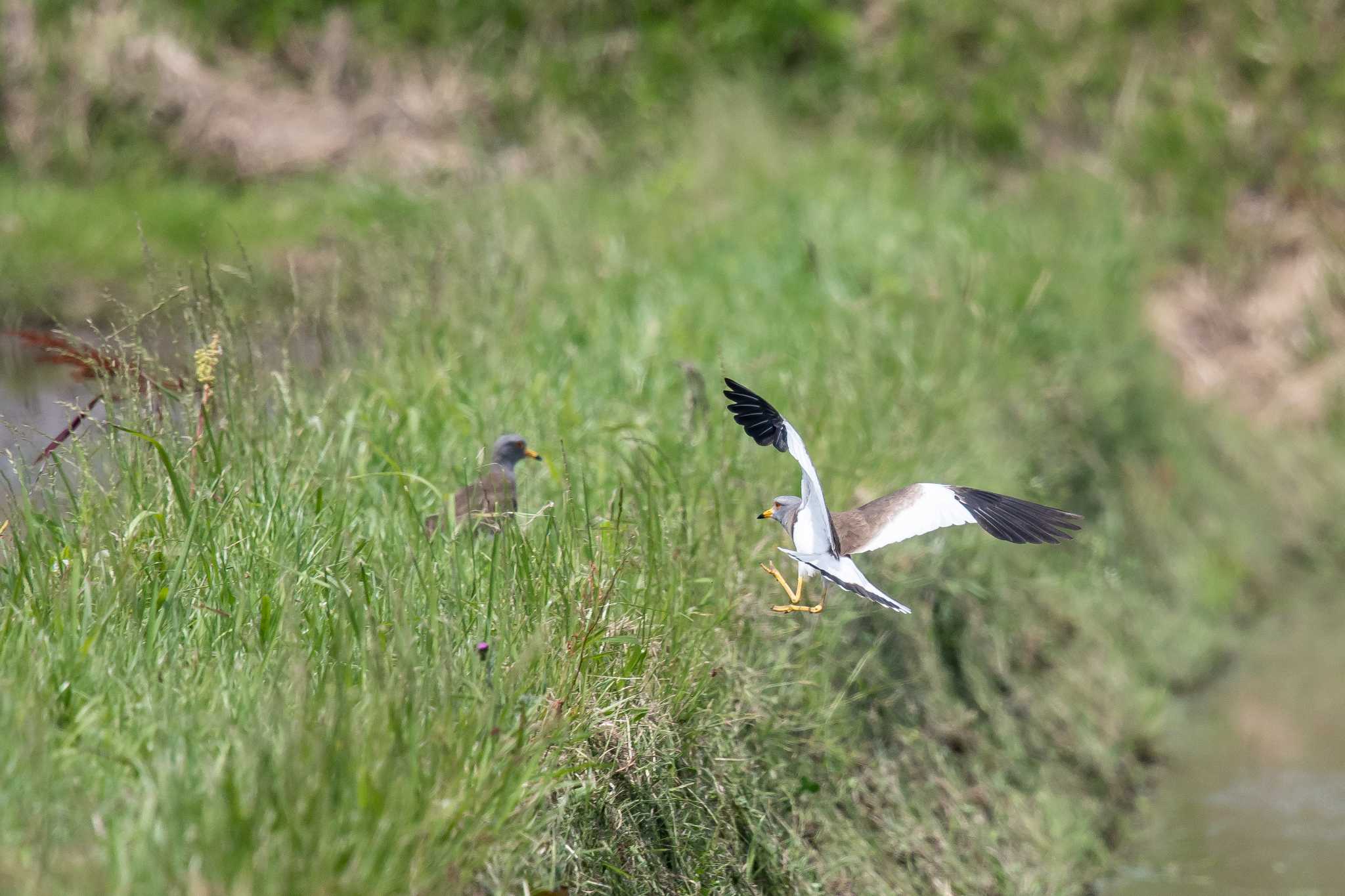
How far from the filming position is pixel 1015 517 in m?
3.24

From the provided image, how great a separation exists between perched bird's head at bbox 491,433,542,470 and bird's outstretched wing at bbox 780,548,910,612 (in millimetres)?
1109

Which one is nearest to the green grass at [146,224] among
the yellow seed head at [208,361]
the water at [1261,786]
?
the yellow seed head at [208,361]

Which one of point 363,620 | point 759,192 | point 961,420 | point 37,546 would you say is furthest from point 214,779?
point 759,192

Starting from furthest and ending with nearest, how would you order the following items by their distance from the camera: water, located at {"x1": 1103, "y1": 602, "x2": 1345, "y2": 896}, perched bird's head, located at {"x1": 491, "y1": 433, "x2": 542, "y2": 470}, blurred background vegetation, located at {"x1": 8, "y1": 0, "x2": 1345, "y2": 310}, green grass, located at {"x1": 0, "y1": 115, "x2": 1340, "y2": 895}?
blurred background vegetation, located at {"x1": 8, "y1": 0, "x2": 1345, "y2": 310}, water, located at {"x1": 1103, "y1": 602, "x2": 1345, "y2": 896}, perched bird's head, located at {"x1": 491, "y1": 433, "x2": 542, "y2": 470}, green grass, located at {"x1": 0, "y1": 115, "x2": 1340, "y2": 895}

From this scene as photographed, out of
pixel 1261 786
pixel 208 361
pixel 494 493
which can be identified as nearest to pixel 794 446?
pixel 494 493

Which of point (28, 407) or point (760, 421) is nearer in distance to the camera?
point (760, 421)

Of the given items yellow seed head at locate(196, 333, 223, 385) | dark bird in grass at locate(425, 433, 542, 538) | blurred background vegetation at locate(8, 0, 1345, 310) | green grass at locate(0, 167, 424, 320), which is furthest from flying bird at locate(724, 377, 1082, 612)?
blurred background vegetation at locate(8, 0, 1345, 310)

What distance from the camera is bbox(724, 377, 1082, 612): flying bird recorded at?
311cm

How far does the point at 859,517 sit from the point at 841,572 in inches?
10.1

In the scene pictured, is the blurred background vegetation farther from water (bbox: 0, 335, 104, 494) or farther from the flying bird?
the flying bird

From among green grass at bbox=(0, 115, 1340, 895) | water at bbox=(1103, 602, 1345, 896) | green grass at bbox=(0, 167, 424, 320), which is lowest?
water at bbox=(1103, 602, 1345, 896)

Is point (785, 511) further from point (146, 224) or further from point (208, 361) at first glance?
point (146, 224)

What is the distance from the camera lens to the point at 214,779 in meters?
2.27

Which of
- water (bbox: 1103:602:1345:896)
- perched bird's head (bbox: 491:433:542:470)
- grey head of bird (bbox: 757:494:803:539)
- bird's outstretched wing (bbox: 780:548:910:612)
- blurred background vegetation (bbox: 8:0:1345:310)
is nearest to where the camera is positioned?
bird's outstretched wing (bbox: 780:548:910:612)
